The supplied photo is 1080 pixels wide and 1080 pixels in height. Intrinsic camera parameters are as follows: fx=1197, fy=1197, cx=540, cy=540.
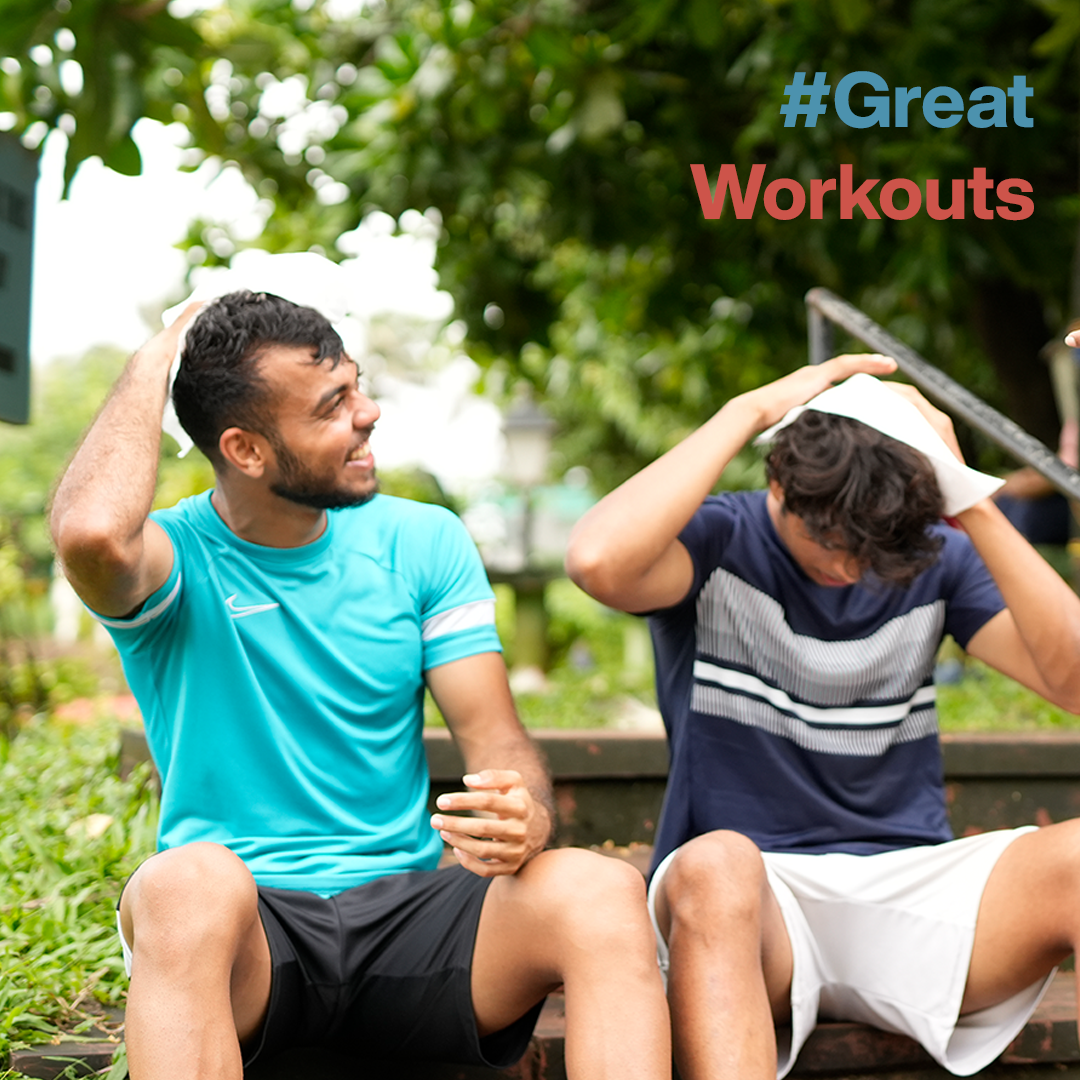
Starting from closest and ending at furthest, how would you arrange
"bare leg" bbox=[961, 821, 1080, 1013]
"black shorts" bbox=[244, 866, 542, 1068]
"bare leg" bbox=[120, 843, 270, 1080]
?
"bare leg" bbox=[120, 843, 270, 1080]
"black shorts" bbox=[244, 866, 542, 1068]
"bare leg" bbox=[961, 821, 1080, 1013]

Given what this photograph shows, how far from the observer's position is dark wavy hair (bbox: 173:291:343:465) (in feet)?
5.70

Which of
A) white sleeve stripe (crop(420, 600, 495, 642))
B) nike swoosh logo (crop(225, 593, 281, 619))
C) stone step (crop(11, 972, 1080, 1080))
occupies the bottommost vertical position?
stone step (crop(11, 972, 1080, 1080))

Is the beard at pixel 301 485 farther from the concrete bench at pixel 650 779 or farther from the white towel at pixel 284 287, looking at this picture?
the concrete bench at pixel 650 779

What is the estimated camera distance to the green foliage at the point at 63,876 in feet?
5.79

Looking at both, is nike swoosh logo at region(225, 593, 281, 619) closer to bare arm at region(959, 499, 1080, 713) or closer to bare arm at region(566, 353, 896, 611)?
bare arm at region(566, 353, 896, 611)

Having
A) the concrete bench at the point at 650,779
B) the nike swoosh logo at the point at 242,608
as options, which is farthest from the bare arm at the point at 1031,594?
the nike swoosh logo at the point at 242,608

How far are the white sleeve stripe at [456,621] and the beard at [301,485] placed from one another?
0.73 ft

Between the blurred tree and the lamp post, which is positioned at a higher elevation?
the blurred tree

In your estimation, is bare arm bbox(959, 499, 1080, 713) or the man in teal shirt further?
bare arm bbox(959, 499, 1080, 713)

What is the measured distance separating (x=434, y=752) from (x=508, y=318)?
9.35 ft

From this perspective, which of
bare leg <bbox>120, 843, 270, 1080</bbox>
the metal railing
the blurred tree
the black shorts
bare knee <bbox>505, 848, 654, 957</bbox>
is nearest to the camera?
bare leg <bbox>120, 843, 270, 1080</bbox>

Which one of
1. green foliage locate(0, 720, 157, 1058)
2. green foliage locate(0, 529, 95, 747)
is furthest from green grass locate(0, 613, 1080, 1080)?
green foliage locate(0, 529, 95, 747)

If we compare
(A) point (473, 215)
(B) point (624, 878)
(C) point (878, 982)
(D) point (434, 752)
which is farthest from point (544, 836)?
(A) point (473, 215)

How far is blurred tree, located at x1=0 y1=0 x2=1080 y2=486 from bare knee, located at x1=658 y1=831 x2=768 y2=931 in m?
2.18
